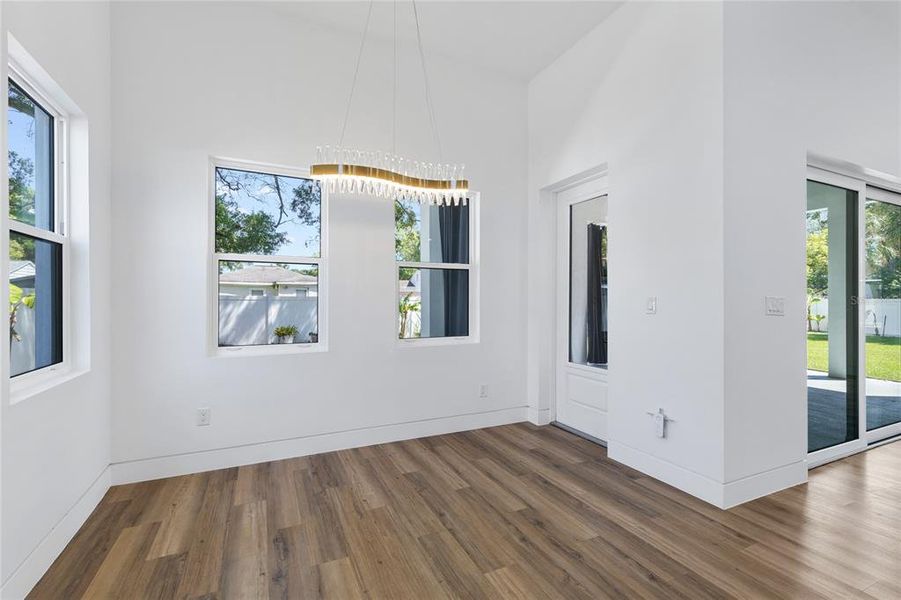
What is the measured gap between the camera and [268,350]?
11.1ft

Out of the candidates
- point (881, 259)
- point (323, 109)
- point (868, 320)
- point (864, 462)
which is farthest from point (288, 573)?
point (881, 259)

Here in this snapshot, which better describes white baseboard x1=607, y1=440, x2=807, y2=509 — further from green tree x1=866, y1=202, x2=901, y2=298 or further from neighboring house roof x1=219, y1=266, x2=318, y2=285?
neighboring house roof x1=219, y1=266, x2=318, y2=285

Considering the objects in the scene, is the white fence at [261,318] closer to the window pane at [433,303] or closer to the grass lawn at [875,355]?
the window pane at [433,303]

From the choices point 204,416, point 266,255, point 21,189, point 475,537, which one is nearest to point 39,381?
point 21,189

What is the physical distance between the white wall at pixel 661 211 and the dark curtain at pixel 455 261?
1211 millimetres

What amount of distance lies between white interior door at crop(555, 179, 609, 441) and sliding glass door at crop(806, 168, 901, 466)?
1.51m

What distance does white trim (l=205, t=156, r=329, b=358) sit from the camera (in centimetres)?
321

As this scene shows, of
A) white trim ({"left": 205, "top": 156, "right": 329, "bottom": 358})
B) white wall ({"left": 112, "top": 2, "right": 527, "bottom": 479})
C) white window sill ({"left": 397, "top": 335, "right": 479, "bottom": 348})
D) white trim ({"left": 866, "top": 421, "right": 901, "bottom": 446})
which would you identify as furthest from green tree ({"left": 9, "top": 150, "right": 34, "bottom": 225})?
white trim ({"left": 866, "top": 421, "right": 901, "bottom": 446})

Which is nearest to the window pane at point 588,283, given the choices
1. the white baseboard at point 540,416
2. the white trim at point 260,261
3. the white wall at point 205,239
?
the white baseboard at point 540,416

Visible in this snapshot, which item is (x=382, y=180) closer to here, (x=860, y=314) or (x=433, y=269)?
(x=433, y=269)

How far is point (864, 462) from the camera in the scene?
327 centimetres

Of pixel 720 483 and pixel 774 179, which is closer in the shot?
pixel 720 483

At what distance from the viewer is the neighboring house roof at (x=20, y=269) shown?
6.47ft

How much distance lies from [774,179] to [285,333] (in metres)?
3.80
